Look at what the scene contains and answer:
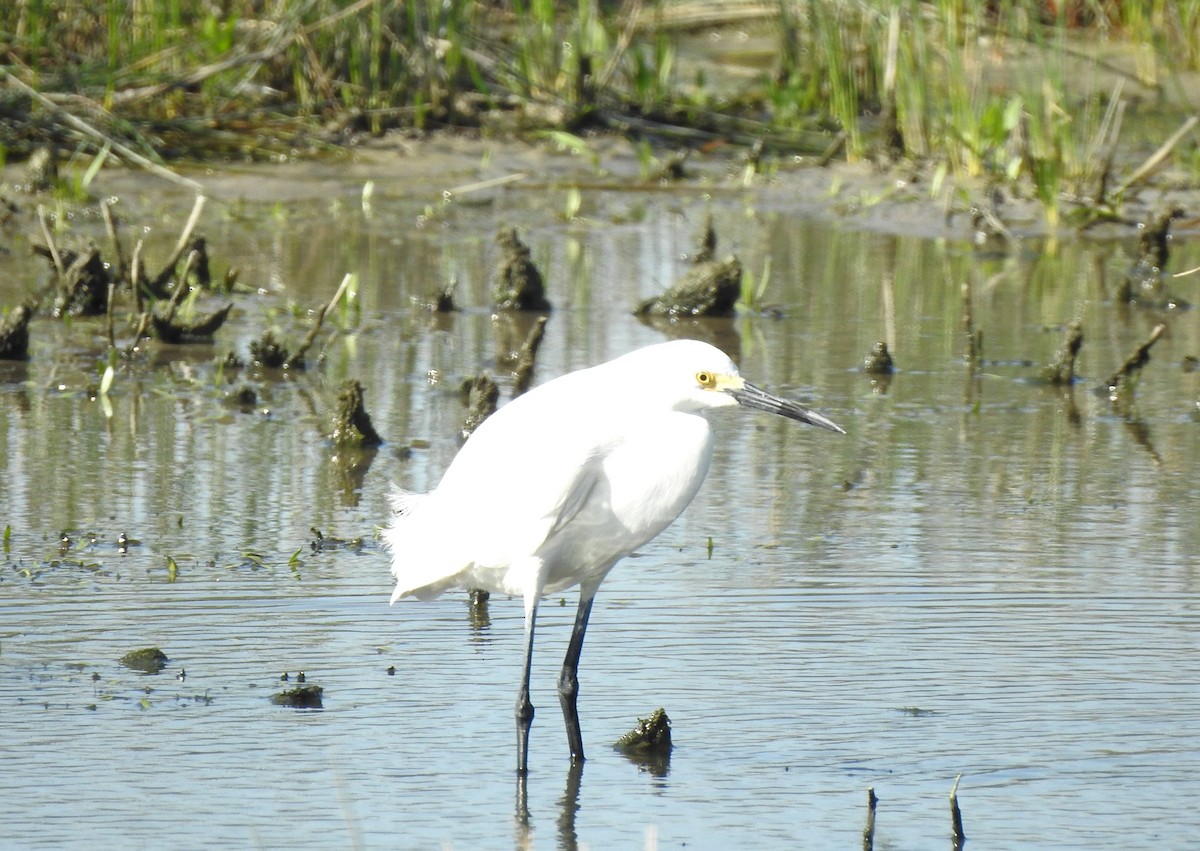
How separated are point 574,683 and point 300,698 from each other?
0.60 m

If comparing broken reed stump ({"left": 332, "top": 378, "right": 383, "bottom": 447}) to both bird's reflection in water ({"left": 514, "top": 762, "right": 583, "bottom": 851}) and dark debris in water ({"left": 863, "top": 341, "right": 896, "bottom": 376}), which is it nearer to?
dark debris in water ({"left": 863, "top": 341, "right": 896, "bottom": 376})

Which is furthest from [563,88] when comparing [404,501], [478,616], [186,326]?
[404,501]

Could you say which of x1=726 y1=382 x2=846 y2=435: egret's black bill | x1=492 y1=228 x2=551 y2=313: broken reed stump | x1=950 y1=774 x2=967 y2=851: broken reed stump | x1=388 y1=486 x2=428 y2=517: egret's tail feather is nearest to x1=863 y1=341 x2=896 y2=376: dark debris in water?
x1=492 y1=228 x2=551 y2=313: broken reed stump

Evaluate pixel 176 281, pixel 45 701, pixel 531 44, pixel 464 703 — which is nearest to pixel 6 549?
pixel 45 701

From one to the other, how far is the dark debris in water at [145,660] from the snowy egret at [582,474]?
69 centimetres

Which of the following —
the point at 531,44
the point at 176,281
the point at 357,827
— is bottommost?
the point at 357,827

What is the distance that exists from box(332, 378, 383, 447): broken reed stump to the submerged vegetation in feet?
16.1

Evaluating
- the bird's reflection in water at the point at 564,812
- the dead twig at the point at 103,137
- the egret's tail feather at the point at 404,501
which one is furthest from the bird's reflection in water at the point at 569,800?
the dead twig at the point at 103,137

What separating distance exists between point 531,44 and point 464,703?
870 centimetres

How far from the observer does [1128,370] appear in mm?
7227

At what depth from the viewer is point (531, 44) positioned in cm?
1241

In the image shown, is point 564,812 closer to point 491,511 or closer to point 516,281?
point 491,511

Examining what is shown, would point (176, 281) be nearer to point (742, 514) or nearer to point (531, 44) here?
point (742, 514)

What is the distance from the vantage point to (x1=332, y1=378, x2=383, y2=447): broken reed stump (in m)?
6.20
